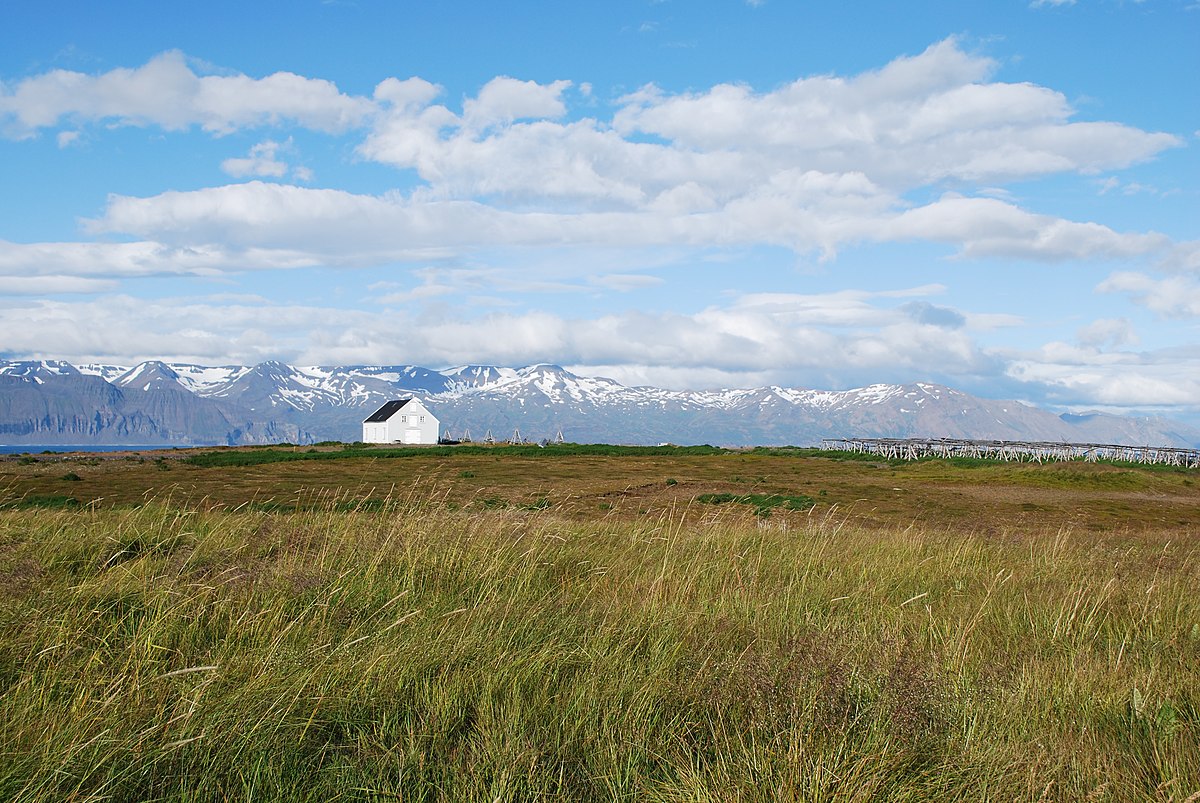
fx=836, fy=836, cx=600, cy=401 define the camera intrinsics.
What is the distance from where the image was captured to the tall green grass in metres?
3.50

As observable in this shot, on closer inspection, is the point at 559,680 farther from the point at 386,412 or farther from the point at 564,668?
the point at 386,412

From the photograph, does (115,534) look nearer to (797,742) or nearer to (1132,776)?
(797,742)

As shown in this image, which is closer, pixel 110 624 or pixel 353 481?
pixel 110 624

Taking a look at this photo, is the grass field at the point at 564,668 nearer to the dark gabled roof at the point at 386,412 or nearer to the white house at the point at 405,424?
the white house at the point at 405,424

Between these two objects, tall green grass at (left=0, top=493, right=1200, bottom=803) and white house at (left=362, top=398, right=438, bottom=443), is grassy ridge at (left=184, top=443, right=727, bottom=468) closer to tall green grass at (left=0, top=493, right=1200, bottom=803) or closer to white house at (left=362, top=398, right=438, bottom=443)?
tall green grass at (left=0, top=493, right=1200, bottom=803)

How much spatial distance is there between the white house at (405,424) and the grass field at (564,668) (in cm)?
8666

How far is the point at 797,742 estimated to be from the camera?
3564 mm

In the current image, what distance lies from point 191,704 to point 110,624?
1.90 m

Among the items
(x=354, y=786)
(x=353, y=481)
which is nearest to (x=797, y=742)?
(x=354, y=786)

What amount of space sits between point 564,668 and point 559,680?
20 cm

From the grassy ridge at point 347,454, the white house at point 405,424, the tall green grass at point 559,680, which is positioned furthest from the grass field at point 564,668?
the white house at point 405,424

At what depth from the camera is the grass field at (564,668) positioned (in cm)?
352

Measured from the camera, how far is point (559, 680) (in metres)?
4.62

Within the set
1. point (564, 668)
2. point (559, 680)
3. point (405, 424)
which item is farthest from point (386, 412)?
point (559, 680)
